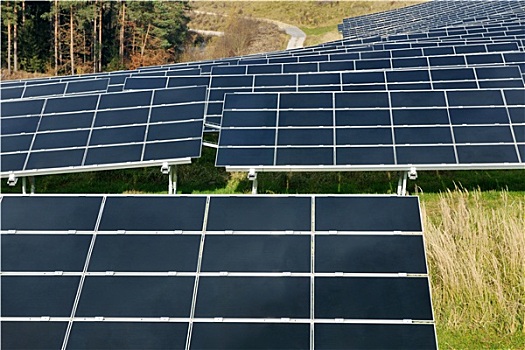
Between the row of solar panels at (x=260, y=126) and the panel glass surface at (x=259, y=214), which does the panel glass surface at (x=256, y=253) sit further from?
the row of solar panels at (x=260, y=126)

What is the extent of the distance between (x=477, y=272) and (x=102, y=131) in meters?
11.1

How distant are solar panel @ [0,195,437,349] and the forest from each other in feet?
145

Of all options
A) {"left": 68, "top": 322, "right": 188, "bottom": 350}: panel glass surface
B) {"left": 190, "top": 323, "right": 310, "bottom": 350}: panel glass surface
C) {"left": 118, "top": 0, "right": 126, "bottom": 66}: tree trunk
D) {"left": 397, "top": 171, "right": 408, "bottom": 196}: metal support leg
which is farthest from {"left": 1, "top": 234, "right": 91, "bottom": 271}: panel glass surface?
{"left": 118, "top": 0, "right": 126, "bottom": 66}: tree trunk

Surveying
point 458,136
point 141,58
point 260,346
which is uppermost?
point 141,58

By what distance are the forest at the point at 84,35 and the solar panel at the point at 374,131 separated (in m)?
39.2

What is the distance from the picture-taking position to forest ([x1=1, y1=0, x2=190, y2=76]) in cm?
5122

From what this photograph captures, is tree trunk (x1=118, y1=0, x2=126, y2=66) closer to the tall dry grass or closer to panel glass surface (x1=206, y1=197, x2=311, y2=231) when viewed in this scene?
the tall dry grass

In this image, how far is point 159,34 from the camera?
5494cm

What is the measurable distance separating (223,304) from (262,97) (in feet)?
31.2

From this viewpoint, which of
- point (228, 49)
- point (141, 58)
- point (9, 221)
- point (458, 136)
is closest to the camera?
point (9, 221)

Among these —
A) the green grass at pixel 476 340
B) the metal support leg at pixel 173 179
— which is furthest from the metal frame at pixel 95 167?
the green grass at pixel 476 340

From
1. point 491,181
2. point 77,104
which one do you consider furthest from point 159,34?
point 491,181

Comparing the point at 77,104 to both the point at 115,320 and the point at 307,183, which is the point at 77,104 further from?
the point at 115,320

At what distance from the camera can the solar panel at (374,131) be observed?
14336 mm
